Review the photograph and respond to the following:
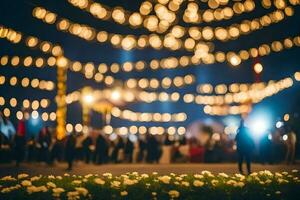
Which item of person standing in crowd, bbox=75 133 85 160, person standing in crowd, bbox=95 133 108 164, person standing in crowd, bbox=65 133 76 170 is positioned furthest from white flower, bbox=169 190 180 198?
person standing in crowd, bbox=75 133 85 160

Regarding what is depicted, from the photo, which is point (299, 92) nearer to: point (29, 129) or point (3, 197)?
point (29, 129)

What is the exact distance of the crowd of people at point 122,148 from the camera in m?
24.7

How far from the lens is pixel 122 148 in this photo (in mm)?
27031

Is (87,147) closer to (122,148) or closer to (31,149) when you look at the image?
(122,148)

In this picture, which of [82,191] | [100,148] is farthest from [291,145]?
[82,191]

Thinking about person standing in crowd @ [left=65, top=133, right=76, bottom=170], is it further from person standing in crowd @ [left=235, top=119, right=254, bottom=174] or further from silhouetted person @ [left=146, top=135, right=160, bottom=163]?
person standing in crowd @ [left=235, top=119, right=254, bottom=174]

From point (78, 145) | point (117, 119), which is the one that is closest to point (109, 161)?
point (78, 145)

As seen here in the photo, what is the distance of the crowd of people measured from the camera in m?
24.7

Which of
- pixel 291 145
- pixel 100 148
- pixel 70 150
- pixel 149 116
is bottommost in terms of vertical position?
pixel 70 150

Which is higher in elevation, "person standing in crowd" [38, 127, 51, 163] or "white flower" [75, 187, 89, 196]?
"person standing in crowd" [38, 127, 51, 163]

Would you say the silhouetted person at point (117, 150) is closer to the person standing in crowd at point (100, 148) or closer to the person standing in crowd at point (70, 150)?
the person standing in crowd at point (100, 148)

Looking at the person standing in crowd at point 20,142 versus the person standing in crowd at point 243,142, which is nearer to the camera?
the person standing in crowd at point 243,142

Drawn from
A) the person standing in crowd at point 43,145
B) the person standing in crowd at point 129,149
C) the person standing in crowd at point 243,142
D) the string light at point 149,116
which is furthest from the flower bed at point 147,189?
the string light at point 149,116

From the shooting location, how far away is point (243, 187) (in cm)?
1029
